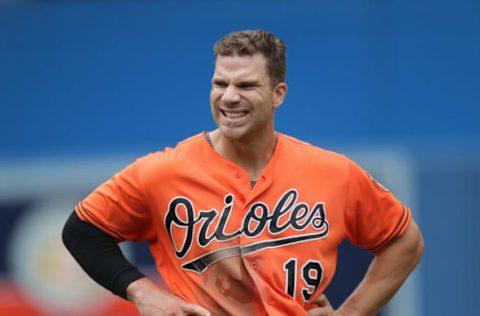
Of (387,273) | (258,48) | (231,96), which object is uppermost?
(258,48)

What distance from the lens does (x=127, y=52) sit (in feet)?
31.9

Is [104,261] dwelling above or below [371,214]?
below

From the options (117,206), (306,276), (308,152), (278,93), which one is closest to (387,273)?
(306,276)

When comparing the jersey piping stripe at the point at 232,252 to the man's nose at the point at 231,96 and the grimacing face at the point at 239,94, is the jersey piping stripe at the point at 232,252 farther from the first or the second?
the man's nose at the point at 231,96

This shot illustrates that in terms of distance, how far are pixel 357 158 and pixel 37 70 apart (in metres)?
3.96

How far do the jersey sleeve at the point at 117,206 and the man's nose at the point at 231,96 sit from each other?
18.4 inches

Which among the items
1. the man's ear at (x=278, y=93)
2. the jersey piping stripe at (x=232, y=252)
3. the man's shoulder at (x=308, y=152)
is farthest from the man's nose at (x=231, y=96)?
the jersey piping stripe at (x=232, y=252)

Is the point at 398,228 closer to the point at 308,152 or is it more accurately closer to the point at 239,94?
the point at 308,152

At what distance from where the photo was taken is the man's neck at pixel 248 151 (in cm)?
450

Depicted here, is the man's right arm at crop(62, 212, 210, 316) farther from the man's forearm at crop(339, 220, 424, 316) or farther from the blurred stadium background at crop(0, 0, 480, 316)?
the blurred stadium background at crop(0, 0, 480, 316)

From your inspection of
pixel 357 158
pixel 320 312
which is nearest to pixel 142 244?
pixel 357 158

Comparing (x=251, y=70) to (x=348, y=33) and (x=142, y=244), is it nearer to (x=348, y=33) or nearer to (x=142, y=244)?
(x=142, y=244)

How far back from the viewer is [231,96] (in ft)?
14.0

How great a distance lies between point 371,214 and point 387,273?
31cm
